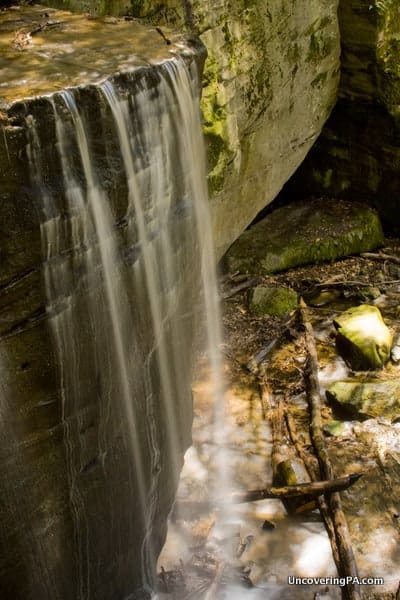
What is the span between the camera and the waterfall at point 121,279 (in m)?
3.16

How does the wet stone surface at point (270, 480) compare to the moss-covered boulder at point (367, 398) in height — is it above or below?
below

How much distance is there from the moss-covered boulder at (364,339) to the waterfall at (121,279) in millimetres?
2574

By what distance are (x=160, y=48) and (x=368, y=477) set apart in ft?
12.1

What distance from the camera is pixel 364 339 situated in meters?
6.72

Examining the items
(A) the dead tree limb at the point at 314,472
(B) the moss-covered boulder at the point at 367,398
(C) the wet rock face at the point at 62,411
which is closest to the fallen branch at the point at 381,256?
(B) the moss-covered boulder at the point at 367,398

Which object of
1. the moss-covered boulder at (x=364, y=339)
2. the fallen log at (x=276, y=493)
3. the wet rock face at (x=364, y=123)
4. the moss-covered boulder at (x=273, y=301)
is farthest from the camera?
the wet rock face at (x=364, y=123)

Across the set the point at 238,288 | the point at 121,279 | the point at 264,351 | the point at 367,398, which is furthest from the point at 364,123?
the point at 121,279

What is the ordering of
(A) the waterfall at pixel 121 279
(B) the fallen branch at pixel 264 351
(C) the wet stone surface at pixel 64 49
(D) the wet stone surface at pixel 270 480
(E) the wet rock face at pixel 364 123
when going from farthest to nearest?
1. (E) the wet rock face at pixel 364 123
2. (B) the fallen branch at pixel 264 351
3. (D) the wet stone surface at pixel 270 480
4. (C) the wet stone surface at pixel 64 49
5. (A) the waterfall at pixel 121 279

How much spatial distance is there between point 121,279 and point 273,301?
430 centimetres

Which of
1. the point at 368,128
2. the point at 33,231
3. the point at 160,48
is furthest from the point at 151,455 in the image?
the point at 368,128

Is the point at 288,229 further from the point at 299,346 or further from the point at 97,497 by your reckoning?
the point at 97,497

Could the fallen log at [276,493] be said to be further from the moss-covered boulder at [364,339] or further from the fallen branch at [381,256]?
the fallen branch at [381,256]

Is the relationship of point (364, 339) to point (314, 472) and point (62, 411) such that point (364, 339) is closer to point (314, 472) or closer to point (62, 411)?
point (314, 472)

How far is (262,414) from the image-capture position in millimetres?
6219
